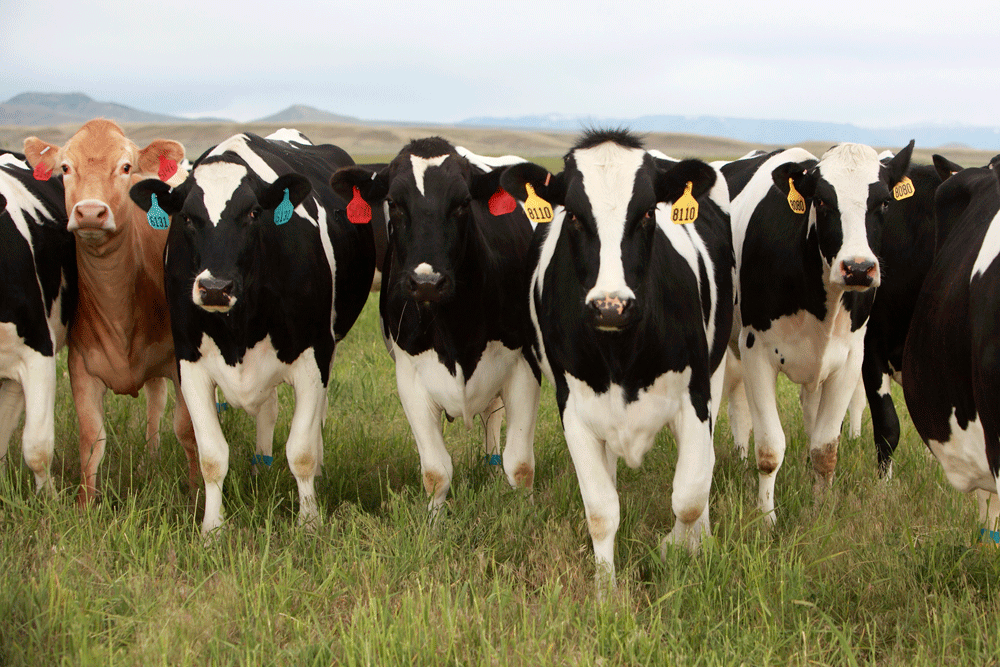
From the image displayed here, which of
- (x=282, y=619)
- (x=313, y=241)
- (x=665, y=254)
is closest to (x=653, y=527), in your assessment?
(x=665, y=254)

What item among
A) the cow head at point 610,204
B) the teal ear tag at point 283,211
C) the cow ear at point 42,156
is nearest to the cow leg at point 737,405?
the cow head at point 610,204

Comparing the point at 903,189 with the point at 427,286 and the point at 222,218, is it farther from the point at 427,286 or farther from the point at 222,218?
the point at 222,218

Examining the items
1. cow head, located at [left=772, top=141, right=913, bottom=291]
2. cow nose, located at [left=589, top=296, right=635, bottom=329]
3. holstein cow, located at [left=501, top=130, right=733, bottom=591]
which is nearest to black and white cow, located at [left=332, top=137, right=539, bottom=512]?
holstein cow, located at [left=501, top=130, right=733, bottom=591]

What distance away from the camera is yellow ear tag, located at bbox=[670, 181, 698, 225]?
435 cm

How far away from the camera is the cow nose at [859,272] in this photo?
460 cm

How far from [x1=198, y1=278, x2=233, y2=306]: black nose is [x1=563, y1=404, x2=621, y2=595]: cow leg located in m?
1.83

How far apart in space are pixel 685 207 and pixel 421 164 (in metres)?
1.47

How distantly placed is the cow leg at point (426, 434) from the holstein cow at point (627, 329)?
3.01ft

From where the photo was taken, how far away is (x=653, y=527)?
4.99 m

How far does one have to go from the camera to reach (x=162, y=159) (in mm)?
5730

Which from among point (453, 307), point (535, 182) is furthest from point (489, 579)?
point (535, 182)

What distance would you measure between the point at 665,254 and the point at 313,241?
85.1 inches

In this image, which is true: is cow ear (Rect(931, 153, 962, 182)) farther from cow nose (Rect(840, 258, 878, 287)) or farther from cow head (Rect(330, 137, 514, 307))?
cow head (Rect(330, 137, 514, 307))

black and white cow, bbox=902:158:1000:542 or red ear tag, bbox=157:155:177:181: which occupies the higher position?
red ear tag, bbox=157:155:177:181
